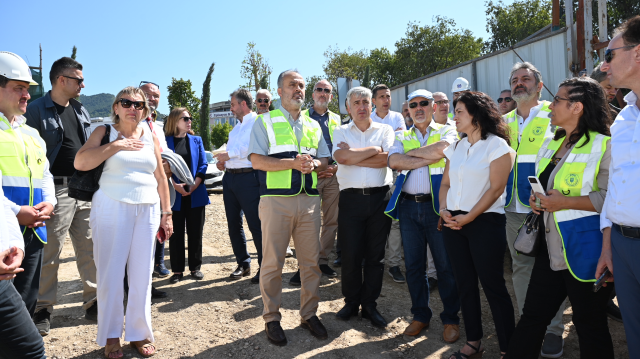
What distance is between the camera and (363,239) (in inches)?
156

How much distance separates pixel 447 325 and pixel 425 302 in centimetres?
26

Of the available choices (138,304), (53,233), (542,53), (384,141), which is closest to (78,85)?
(53,233)

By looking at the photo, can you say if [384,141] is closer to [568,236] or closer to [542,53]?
[568,236]

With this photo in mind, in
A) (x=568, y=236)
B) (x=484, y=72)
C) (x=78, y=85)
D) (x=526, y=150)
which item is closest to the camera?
(x=568, y=236)

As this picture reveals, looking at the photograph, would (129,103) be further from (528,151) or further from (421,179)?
(528,151)

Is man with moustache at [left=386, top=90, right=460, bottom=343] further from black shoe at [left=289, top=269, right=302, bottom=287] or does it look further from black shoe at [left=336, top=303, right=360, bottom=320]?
black shoe at [left=289, top=269, right=302, bottom=287]

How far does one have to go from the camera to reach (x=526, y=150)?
3.62 meters

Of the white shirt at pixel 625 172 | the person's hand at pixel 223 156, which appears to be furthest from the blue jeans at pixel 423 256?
the person's hand at pixel 223 156

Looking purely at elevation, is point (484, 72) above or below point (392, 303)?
above

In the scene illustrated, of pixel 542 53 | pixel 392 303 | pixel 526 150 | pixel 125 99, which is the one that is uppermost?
pixel 542 53

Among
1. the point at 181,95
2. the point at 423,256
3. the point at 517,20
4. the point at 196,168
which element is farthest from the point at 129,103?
the point at 517,20

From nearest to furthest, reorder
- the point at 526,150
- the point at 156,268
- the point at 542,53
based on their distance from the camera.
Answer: the point at 526,150, the point at 156,268, the point at 542,53

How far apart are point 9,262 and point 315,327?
233cm

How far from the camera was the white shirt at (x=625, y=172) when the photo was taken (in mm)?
2066
